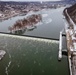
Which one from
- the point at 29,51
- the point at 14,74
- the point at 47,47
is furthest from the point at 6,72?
the point at 47,47

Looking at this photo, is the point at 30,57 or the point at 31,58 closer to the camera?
the point at 31,58

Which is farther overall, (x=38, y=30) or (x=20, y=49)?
(x=38, y=30)

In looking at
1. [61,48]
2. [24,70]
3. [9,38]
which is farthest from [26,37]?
[24,70]

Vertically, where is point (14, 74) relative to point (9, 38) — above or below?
below

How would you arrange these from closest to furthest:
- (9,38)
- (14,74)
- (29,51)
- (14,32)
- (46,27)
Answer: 1. (14,74)
2. (29,51)
3. (9,38)
4. (14,32)
5. (46,27)

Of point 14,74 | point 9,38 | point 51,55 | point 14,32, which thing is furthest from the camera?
point 14,32

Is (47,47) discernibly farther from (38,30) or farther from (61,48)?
(38,30)
